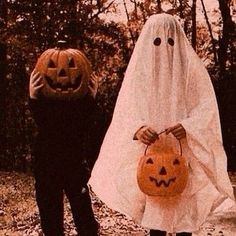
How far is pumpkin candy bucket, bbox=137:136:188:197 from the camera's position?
17.0 ft

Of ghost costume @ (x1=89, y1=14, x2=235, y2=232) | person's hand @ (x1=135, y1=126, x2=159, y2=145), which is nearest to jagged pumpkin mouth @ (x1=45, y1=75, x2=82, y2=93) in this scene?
ghost costume @ (x1=89, y1=14, x2=235, y2=232)

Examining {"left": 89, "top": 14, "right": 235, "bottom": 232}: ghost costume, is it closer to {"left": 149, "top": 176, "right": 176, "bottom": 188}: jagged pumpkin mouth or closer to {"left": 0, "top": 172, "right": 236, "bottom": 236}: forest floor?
{"left": 149, "top": 176, "right": 176, "bottom": 188}: jagged pumpkin mouth

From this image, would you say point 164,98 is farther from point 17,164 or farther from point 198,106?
point 17,164

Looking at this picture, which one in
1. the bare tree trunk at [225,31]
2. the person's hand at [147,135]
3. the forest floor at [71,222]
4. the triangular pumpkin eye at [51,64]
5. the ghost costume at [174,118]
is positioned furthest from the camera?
the bare tree trunk at [225,31]

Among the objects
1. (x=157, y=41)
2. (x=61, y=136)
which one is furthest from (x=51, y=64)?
(x=157, y=41)

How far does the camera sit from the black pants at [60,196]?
543 centimetres

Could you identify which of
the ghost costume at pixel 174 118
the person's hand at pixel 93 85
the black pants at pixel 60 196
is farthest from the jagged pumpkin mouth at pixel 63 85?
the black pants at pixel 60 196

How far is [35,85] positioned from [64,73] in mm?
318

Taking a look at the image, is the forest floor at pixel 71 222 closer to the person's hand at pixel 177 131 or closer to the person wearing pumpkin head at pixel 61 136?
the person wearing pumpkin head at pixel 61 136

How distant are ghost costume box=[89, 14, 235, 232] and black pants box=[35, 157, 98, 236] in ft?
1.15

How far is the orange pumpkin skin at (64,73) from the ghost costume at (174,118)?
43 centimetres

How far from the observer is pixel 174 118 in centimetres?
527

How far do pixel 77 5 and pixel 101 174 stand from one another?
14764 millimetres

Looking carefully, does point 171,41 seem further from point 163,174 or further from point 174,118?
point 163,174
